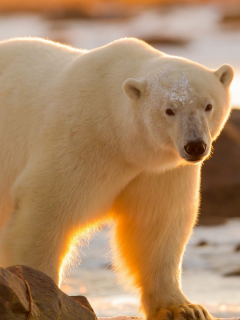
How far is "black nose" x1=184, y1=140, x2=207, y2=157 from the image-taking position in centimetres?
392

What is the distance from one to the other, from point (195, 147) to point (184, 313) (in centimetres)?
158

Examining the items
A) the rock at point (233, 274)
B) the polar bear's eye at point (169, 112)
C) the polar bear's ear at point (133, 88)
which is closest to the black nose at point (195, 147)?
the polar bear's eye at point (169, 112)

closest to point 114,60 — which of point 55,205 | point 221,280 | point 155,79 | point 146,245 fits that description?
point 155,79

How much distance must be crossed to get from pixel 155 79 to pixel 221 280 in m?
7.15

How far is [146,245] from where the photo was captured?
4.98 m

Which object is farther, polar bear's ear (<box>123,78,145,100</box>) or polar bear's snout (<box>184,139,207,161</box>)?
polar bear's ear (<box>123,78,145,100</box>)

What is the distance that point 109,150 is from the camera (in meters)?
4.41

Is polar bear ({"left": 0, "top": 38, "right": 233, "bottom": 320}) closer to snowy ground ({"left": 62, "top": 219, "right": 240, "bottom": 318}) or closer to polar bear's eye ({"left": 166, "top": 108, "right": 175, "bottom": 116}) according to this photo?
polar bear's eye ({"left": 166, "top": 108, "right": 175, "bottom": 116})

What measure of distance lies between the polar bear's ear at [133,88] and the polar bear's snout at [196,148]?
51cm

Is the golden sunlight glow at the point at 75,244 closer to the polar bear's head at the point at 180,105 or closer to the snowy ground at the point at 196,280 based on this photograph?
the polar bear's head at the point at 180,105

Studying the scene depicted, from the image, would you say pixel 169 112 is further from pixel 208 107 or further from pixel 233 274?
pixel 233 274

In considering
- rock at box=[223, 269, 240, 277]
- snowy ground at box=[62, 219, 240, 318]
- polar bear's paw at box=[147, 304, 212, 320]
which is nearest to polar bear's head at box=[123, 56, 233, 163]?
polar bear's paw at box=[147, 304, 212, 320]

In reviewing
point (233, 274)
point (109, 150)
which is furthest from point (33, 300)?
point (233, 274)

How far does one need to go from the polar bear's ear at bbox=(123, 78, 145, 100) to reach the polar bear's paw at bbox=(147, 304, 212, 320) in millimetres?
1732
